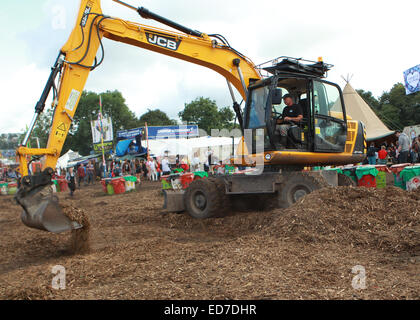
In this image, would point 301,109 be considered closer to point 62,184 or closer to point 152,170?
point 152,170

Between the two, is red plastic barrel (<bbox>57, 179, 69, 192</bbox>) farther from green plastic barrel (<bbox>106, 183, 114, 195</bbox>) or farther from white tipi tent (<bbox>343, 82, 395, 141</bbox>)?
white tipi tent (<bbox>343, 82, 395, 141</bbox>)

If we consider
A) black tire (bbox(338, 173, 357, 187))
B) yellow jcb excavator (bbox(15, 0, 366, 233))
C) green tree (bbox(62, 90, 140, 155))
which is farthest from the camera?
green tree (bbox(62, 90, 140, 155))

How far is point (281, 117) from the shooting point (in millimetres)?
7293

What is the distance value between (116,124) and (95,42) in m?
61.2

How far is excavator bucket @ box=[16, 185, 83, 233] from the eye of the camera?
16.6ft

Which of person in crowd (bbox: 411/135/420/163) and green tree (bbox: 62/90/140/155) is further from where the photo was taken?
green tree (bbox: 62/90/140/155)

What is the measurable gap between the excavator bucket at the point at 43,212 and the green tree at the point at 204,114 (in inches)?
1756

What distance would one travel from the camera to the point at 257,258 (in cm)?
407

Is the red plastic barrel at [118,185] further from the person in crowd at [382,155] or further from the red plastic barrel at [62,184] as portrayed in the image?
the person in crowd at [382,155]

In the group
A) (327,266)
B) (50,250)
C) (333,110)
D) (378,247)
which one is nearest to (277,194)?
(333,110)

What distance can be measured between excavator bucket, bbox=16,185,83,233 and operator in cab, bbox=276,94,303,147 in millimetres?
3997

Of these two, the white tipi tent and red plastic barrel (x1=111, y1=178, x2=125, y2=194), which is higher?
the white tipi tent

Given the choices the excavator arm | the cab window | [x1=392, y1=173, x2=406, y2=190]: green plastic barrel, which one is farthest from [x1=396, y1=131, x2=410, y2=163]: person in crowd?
the cab window
